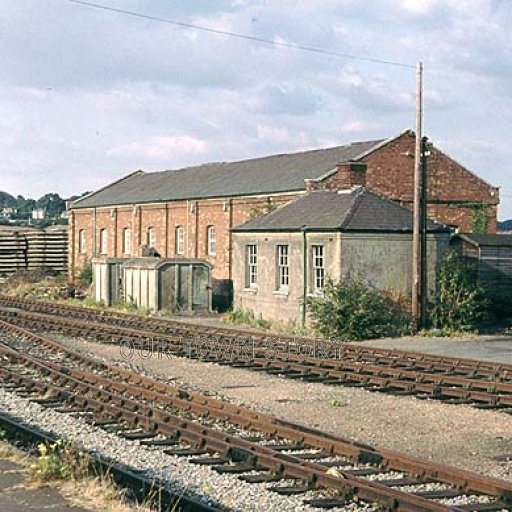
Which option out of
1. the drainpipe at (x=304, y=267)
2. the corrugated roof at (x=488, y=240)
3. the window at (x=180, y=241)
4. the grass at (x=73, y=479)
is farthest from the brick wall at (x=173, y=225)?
the grass at (x=73, y=479)

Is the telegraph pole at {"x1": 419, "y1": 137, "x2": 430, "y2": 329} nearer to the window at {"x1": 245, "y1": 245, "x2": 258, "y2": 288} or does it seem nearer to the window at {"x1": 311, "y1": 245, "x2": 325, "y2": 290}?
the window at {"x1": 311, "y1": 245, "x2": 325, "y2": 290}

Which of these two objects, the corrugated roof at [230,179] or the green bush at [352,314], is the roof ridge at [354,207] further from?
the corrugated roof at [230,179]

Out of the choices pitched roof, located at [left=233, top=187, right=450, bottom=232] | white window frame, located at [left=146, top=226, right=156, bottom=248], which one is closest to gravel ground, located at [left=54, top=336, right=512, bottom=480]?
pitched roof, located at [left=233, top=187, right=450, bottom=232]

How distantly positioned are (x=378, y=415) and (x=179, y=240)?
31.6m

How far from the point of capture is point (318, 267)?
92.8 ft

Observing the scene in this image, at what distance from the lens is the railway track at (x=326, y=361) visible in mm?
15438

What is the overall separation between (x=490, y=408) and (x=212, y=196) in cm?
Answer: 2801

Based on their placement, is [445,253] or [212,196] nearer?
[445,253]

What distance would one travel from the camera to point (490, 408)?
1400 centimetres

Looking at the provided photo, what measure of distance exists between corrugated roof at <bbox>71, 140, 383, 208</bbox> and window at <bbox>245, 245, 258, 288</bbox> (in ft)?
13.6

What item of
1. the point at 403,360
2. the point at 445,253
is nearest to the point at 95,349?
the point at 403,360

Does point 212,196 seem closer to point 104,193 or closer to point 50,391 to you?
point 104,193

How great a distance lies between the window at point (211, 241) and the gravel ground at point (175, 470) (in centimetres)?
2785

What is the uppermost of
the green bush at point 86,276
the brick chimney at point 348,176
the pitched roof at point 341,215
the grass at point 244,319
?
A: the brick chimney at point 348,176
